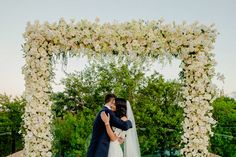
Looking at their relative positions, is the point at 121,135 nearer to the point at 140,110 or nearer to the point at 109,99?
the point at 109,99

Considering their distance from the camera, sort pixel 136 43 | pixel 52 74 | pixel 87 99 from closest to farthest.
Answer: pixel 136 43 < pixel 52 74 < pixel 87 99

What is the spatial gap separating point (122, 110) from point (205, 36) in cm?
237

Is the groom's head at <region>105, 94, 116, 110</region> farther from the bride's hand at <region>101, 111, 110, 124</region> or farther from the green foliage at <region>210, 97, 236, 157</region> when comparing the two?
the green foliage at <region>210, 97, 236, 157</region>

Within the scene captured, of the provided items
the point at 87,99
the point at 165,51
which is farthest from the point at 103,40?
the point at 87,99

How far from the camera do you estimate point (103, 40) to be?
7488mm

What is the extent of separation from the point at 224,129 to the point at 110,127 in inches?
435

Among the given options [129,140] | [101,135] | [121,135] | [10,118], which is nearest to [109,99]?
[101,135]

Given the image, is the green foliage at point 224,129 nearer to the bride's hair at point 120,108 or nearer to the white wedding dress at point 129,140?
the white wedding dress at point 129,140

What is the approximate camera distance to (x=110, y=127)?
8.10 metres

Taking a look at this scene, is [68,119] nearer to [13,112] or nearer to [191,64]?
[13,112]

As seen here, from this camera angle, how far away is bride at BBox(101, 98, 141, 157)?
8.18 metres

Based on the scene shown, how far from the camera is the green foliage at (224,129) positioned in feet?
54.2

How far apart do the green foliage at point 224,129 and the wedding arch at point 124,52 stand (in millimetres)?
7398

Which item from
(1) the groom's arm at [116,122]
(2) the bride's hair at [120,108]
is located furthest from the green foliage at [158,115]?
(1) the groom's arm at [116,122]
